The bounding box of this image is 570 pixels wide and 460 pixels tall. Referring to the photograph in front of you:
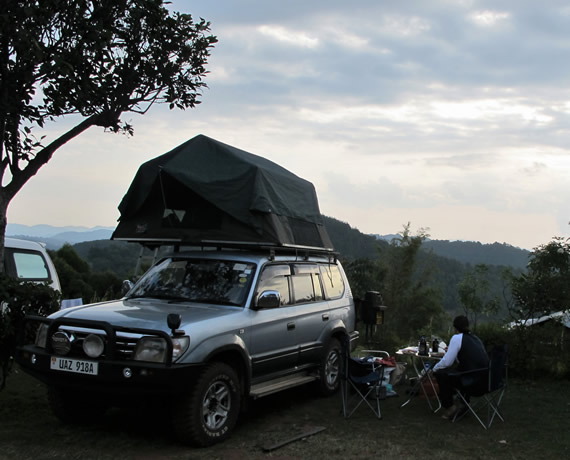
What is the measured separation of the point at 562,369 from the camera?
917 cm

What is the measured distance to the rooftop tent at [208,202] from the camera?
6848 millimetres

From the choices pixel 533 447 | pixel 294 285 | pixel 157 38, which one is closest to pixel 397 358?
pixel 294 285

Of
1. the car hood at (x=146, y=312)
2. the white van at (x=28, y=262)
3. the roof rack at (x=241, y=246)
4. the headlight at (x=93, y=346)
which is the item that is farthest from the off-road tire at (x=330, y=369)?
the white van at (x=28, y=262)

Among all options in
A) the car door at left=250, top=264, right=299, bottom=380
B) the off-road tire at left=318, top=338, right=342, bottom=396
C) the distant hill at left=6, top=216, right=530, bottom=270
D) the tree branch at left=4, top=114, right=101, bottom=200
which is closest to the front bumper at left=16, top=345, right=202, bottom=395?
the car door at left=250, top=264, right=299, bottom=380

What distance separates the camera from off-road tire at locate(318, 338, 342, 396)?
7.54 m

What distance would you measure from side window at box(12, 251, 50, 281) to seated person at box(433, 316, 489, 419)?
592 cm

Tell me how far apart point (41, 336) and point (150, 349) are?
1.30 m

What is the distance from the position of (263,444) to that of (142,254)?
143 inches

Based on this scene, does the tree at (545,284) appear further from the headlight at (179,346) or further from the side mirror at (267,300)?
the headlight at (179,346)

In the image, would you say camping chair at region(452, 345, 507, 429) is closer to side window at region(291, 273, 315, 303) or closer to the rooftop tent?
side window at region(291, 273, 315, 303)

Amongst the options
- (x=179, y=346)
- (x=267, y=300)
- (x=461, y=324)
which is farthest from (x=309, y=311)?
(x=179, y=346)

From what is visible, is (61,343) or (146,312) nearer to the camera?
(61,343)

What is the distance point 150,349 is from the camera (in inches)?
201

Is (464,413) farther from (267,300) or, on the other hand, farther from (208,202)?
(208,202)
